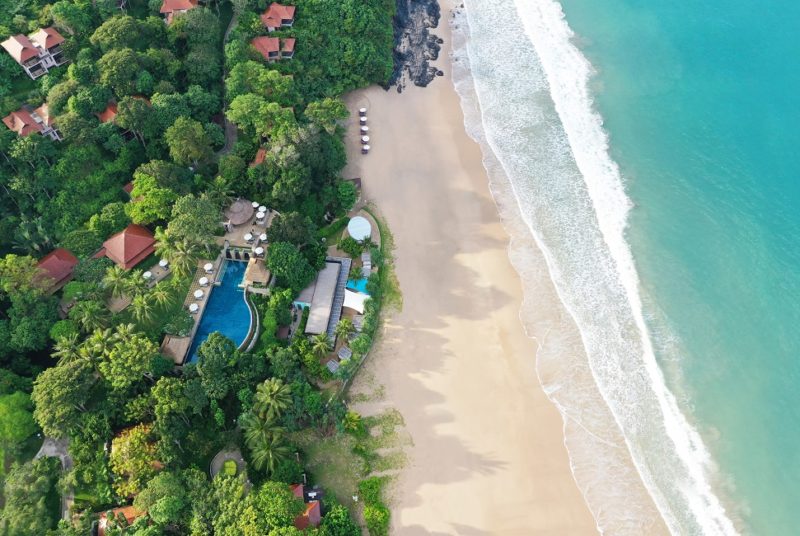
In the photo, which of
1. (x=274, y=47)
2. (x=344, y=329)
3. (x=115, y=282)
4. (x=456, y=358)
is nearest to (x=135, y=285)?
(x=115, y=282)

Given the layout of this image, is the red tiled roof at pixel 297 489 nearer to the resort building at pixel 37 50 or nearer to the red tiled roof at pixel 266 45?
the red tiled roof at pixel 266 45

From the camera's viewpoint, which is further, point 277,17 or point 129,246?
point 277,17

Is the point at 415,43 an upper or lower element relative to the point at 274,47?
lower

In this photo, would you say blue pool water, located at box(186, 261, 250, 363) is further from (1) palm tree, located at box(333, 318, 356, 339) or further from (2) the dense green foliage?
(1) palm tree, located at box(333, 318, 356, 339)

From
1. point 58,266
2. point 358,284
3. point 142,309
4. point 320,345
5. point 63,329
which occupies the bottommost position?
point 320,345

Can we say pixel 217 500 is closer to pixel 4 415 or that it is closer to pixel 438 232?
pixel 4 415

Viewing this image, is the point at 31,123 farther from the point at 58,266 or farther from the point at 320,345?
the point at 320,345
